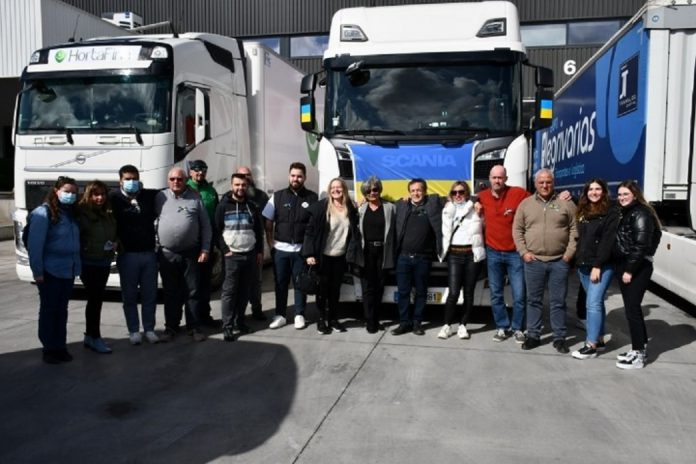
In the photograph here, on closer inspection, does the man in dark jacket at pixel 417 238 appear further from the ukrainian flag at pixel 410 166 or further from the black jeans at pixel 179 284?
the black jeans at pixel 179 284

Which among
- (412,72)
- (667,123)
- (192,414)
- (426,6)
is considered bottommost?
(192,414)

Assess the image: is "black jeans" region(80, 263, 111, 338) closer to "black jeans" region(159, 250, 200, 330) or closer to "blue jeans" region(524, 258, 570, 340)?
"black jeans" region(159, 250, 200, 330)

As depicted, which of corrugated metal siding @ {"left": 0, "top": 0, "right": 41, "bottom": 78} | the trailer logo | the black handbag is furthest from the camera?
corrugated metal siding @ {"left": 0, "top": 0, "right": 41, "bottom": 78}

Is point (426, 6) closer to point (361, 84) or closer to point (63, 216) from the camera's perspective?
point (361, 84)

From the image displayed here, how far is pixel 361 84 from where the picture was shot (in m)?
6.97

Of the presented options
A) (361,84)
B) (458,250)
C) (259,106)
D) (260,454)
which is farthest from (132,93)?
(260,454)

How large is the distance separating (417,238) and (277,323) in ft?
5.92

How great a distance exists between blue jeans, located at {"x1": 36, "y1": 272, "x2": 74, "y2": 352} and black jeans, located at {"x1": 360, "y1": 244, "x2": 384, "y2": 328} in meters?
2.80

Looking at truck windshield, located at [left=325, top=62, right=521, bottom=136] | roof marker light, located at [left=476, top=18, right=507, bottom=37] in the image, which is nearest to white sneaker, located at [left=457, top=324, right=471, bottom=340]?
truck windshield, located at [left=325, top=62, right=521, bottom=136]

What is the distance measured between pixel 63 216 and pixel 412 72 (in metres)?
3.95

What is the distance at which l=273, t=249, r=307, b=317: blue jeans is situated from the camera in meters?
6.56

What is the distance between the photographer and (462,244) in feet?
20.0

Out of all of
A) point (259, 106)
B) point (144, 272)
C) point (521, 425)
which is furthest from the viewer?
point (259, 106)

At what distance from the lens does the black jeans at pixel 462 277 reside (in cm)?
612
